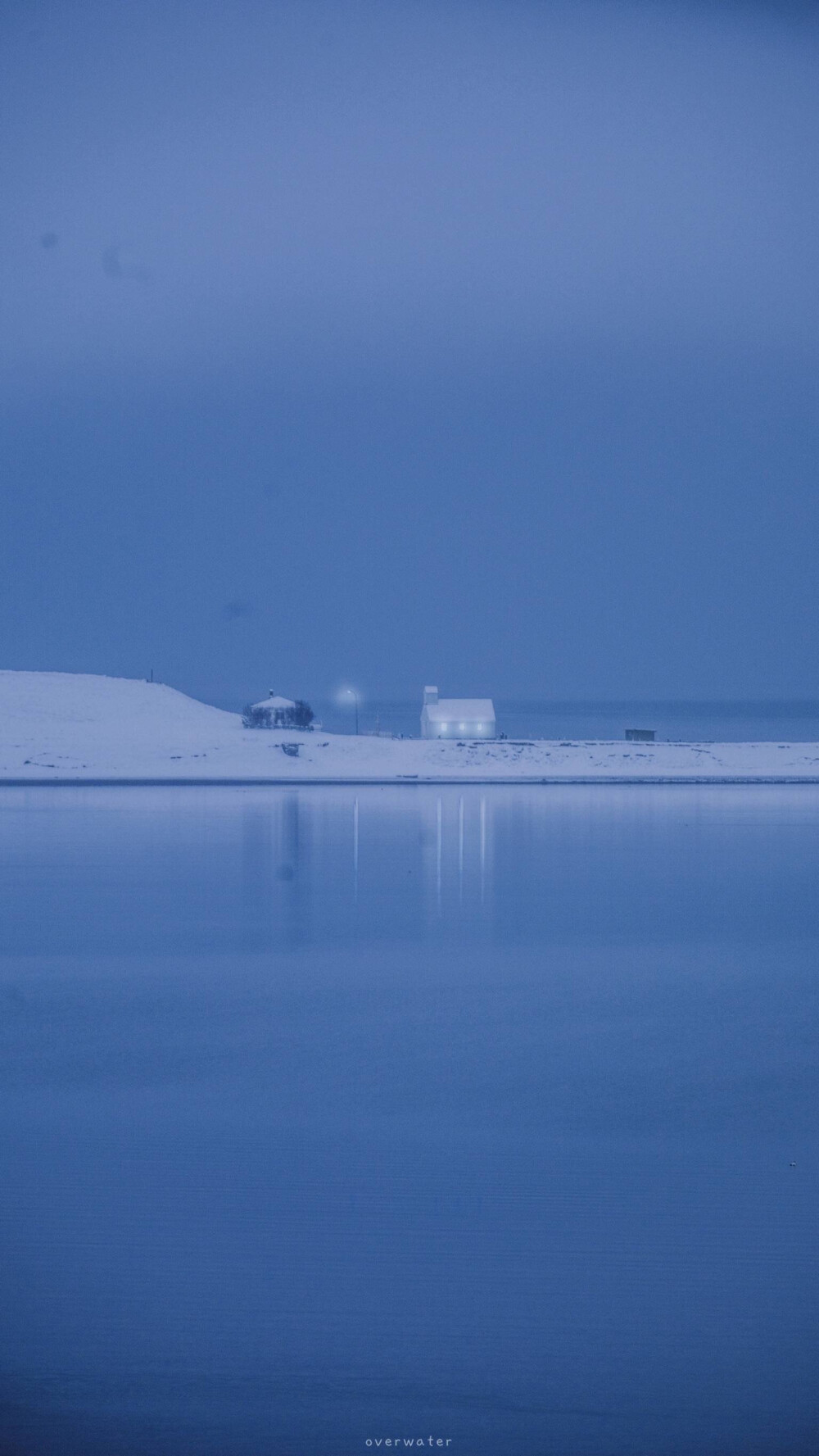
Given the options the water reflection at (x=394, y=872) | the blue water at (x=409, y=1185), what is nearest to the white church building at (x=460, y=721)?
the water reflection at (x=394, y=872)

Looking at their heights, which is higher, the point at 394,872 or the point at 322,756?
the point at 322,756

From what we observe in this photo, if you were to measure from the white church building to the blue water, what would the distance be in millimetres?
45335

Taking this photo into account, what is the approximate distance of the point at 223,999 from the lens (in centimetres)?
842

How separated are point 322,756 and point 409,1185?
38.5m

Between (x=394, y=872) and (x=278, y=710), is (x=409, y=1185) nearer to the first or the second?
(x=394, y=872)

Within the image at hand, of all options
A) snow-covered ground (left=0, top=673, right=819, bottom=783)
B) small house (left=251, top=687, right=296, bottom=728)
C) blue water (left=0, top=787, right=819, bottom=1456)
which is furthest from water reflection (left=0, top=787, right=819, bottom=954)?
small house (left=251, top=687, right=296, bottom=728)

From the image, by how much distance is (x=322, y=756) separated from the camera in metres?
43.4

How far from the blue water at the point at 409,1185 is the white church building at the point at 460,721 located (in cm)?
4533

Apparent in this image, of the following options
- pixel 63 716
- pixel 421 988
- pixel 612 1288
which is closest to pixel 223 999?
pixel 421 988

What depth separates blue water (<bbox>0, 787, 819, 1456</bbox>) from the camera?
3.62 m

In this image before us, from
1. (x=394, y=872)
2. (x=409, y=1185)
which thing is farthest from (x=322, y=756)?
(x=409, y=1185)

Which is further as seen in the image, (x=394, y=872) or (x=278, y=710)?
(x=278, y=710)

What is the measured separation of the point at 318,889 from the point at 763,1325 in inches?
393

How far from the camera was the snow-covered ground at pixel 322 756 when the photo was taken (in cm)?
3944
